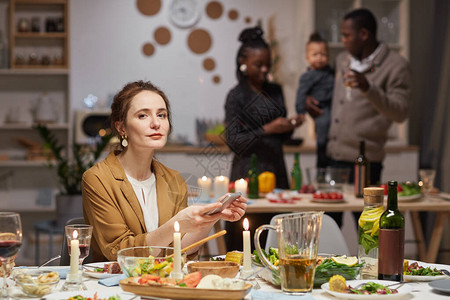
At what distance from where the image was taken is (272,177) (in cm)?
388

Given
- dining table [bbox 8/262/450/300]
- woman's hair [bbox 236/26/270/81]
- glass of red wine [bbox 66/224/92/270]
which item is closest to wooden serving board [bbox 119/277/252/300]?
dining table [bbox 8/262/450/300]

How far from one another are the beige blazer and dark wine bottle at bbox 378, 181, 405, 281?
747 mm

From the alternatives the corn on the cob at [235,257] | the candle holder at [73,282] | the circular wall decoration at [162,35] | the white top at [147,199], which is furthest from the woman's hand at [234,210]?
the circular wall decoration at [162,35]

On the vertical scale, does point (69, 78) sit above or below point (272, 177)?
above

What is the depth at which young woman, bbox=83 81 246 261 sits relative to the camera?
198 cm

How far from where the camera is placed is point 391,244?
62.0 inches

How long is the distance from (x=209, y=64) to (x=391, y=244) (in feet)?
14.6

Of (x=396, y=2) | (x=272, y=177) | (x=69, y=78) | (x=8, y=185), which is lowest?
(x=8, y=185)

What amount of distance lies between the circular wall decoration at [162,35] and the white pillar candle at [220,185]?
2552 millimetres

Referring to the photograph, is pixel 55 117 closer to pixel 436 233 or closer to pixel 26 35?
pixel 26 35

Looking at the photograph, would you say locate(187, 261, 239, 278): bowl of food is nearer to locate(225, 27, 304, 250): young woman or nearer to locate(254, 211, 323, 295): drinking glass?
locate(254, 211, 323, 295): drinking glass

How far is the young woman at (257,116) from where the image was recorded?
4047 millimetres

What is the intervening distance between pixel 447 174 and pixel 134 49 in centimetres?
292

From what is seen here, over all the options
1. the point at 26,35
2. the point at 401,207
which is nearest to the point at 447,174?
the point at 401,207
